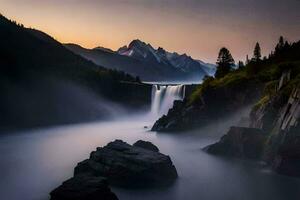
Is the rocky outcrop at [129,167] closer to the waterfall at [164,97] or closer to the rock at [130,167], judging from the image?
the rock at [130,167]

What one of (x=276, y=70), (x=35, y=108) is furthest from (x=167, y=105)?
(x=276, y=70)

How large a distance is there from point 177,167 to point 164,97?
8455 cm

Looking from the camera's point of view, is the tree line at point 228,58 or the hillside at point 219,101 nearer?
the hillside at point 219,101

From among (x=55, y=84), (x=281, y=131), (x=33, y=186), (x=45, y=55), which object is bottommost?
(x=33, y=186)

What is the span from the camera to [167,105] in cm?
13712

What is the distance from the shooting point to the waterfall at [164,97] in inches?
5315

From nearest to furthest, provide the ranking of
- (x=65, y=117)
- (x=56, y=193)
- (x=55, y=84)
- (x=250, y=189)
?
1. (x=56, y=193)
2. (x=250, y=189)
3. (x=65, y=117)
4. (x=55, y=84)

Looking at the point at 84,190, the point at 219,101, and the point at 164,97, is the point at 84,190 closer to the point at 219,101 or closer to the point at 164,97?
the point at 219,101

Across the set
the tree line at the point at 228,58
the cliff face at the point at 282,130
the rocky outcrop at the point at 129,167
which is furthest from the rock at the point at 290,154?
the tree line at the point at 228,58

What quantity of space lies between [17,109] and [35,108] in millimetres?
6252

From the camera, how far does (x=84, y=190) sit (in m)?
36.8

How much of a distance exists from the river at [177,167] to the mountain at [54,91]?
1291 inches

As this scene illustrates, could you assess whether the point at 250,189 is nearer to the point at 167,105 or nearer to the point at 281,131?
the point at 281,131

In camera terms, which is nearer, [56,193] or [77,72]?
[56,193]
